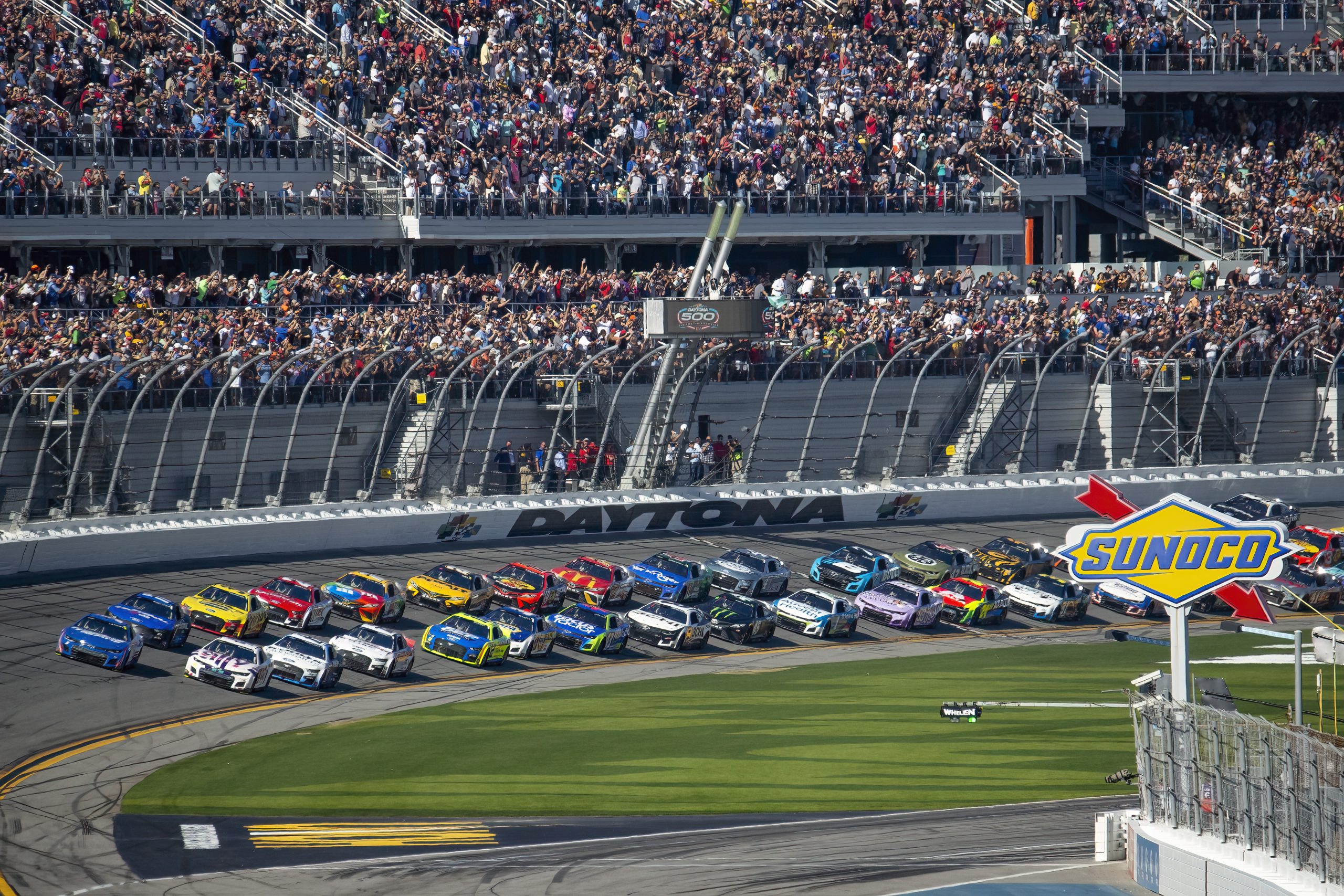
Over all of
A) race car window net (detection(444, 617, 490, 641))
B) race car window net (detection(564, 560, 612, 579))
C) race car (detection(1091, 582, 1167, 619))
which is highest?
race car window net (detection(564, 560, 612, 579))

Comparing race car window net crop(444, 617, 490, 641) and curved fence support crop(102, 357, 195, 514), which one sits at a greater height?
curved fence support crop(102, 357, 195, 514)

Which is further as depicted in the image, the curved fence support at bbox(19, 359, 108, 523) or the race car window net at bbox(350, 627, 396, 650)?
the curved fence support at bbox(19, 359, 108, 523)

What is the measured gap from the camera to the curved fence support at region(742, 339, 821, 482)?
41.3 m

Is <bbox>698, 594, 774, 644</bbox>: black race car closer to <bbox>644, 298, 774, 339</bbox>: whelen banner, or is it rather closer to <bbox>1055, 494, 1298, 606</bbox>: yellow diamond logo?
<bbox>644, 298, 774, 339</bbox>: whelen banner

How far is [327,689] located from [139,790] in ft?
22.3

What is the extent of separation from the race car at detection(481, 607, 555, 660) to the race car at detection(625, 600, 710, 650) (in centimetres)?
184

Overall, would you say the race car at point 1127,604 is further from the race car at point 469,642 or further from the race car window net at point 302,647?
the race car window net at point 302,647

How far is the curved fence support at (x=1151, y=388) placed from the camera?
43.4 metres

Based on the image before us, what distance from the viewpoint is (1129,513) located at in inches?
757

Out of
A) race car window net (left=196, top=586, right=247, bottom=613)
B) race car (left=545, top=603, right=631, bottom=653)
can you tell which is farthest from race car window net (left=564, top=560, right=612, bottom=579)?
race car window net (left=196, top=586, right=247, bottom=613)

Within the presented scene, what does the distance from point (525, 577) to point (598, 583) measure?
1.54 m

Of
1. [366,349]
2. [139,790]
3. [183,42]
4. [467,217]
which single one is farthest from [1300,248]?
[139,790]

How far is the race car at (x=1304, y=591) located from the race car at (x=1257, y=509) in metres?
3.17

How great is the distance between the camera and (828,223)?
51.9 m
